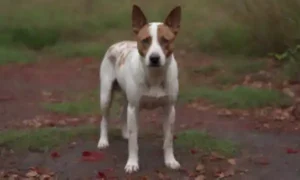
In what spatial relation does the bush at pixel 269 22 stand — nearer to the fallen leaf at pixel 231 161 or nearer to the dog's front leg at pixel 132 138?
the fallen leaf at pixel 231 161

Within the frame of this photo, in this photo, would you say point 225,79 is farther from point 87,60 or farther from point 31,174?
point 31,174

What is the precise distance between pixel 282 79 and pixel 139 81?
524 cm

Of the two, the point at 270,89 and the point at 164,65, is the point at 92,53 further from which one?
the point at 164,65

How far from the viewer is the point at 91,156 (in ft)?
25.3

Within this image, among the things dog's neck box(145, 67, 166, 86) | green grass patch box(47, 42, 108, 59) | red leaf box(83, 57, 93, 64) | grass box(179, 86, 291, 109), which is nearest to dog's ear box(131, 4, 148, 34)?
dog's neck box(145, 67, 166, 86)

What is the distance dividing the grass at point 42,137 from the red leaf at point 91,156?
546 millimetres

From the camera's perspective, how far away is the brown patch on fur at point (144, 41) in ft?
22.1

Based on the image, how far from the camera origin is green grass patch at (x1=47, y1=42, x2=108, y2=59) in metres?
15.1

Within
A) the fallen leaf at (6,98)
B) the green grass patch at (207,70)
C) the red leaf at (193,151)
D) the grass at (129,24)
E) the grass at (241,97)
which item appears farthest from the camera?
the green grass patch at (207,70)

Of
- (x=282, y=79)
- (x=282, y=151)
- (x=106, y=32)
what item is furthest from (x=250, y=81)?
(x=106, y=32)

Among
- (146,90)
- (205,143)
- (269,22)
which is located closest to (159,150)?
(205,143)

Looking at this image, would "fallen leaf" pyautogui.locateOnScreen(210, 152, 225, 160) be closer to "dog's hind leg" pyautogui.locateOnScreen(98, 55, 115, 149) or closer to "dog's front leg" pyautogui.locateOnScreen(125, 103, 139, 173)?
"dog's front leg" pyautogui.locateOnScreen(125, 103, 139, 173)

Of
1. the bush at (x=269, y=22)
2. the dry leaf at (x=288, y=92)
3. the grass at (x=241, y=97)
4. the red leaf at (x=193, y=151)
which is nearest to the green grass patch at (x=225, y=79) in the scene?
the grass at (x=241, y=97)

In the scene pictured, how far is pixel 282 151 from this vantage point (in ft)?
26.2
